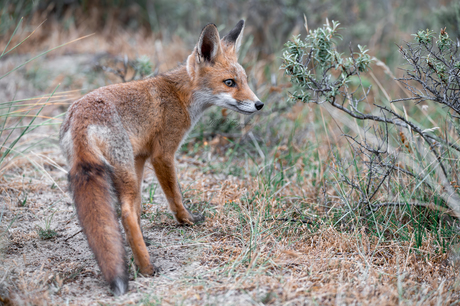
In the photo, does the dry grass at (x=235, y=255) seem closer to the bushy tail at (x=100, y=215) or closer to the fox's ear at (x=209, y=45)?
the bushy tail at (x=100, y=215)

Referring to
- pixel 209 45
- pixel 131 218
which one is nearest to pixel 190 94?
pixel 209 45

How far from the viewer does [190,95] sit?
152 inches

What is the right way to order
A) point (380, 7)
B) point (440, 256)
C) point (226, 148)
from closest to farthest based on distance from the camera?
point (440, 256), point (226, 148), point (380, 7)

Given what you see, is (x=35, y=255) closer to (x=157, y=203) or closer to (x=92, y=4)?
(x=157, y=203)

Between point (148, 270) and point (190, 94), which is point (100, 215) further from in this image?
point (190, 94)

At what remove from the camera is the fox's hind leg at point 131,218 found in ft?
9.37

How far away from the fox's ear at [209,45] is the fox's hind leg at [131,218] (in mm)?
1563

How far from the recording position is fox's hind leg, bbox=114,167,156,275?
9.37 feet

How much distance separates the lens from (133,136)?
3.22 metres

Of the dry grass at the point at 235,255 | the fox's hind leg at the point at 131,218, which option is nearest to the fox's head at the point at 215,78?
the dry grass at the point at 235,255

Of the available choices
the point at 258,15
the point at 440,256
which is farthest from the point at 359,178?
the point at 258,15

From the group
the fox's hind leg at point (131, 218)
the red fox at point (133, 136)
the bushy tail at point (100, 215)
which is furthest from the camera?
the fox's hind leg at point (131, 218)

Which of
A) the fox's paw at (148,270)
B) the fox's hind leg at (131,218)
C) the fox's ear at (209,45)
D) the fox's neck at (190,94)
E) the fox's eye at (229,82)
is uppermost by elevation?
the fox's ear at (209,45)

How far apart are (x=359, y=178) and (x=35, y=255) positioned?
10.2ft
